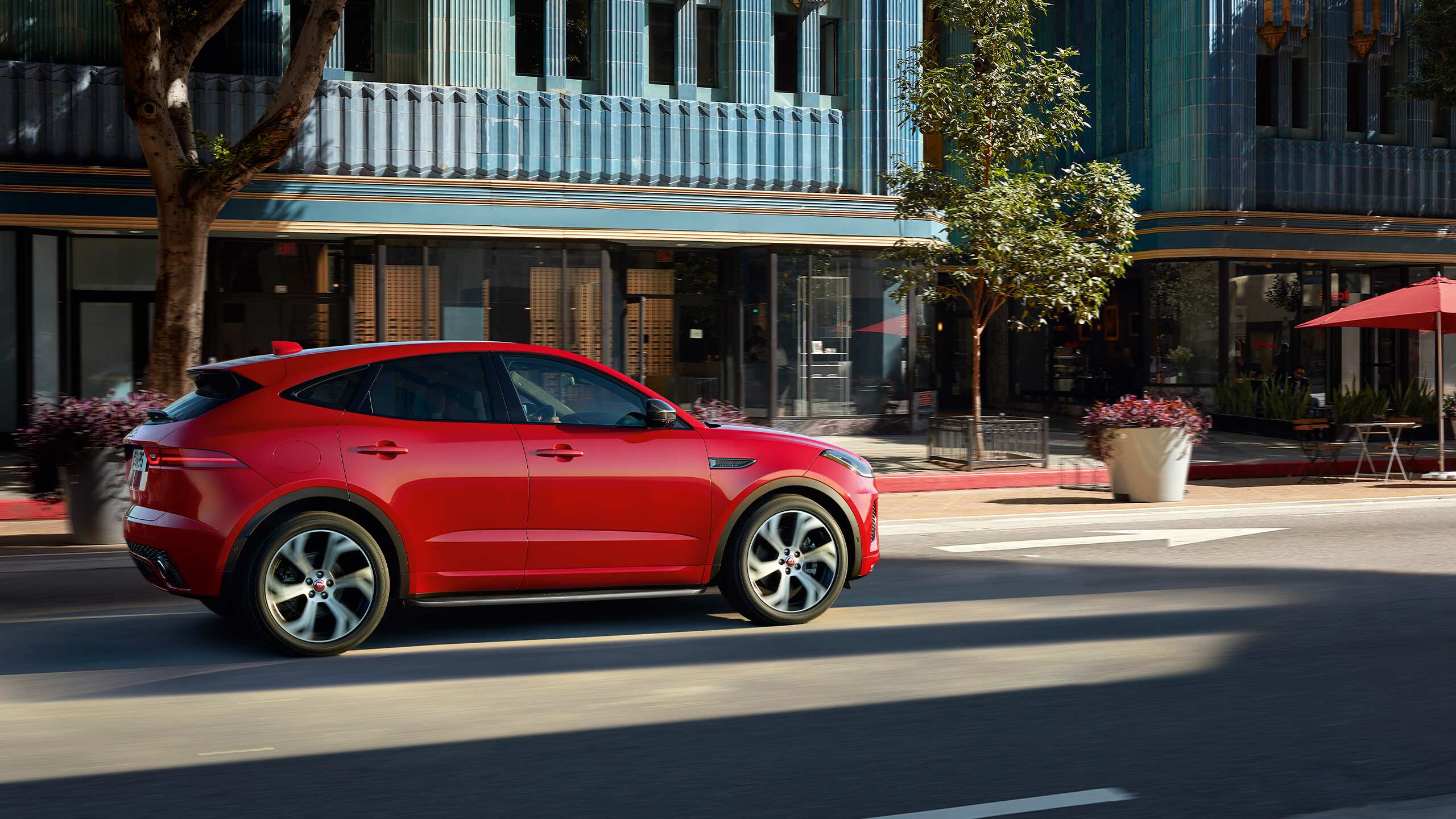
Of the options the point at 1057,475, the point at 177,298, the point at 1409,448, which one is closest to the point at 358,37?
the point at 177,298

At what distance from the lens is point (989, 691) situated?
6.31m

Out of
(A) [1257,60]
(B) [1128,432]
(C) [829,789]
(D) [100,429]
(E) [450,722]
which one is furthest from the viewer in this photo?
A: (A) [1257,60]

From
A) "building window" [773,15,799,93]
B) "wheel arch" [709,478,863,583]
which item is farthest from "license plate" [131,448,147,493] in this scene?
"building window" [773,15,799,93]

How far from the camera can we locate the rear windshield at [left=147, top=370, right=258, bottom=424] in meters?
6.95

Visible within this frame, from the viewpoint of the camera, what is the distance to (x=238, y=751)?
5.23 meters

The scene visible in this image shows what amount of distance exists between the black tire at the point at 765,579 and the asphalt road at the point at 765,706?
0.12 meters

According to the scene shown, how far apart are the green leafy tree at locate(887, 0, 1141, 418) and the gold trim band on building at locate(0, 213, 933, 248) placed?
1323 millimetres

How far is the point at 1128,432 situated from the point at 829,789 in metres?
11.4

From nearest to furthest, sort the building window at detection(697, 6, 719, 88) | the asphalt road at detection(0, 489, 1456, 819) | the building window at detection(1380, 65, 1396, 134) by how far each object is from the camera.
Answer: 1. the asphalt road at detection(0, 489, 1456, 819)
2. the building window at detection(697, 6, 719, 88)
3. the building window at detection(1380, 65, 1396, 134)

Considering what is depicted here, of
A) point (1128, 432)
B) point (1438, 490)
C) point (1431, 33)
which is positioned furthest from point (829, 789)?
point (1431, 33)

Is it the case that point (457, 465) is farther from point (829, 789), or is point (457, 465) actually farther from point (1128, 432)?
point (1128, 432)

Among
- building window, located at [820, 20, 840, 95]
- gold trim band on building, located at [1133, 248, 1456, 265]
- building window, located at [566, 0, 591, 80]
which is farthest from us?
gold trim band on building, located at [1133, 248, 1456, 265]

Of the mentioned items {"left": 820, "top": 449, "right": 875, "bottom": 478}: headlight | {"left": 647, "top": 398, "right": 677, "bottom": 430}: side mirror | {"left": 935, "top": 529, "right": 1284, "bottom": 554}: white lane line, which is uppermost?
{"left": 647, "top": 398, "right": 677, "bottom": 430}: side mirror

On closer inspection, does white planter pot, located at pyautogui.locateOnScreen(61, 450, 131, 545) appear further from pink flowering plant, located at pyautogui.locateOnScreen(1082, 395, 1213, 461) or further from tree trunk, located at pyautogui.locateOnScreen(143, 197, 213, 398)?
pink flowering plant, located at pyautogui.locateOnScreen(1082, 395, 1213, 461)
